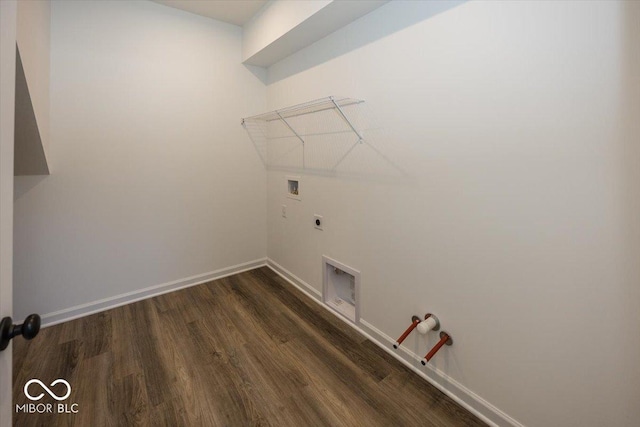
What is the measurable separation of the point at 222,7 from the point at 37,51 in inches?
54.3

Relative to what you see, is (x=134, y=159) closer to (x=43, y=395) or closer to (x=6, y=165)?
(x=43, y=395)

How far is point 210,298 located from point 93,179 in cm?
134

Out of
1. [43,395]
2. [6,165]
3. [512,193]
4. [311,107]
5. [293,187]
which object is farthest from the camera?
[293,187]

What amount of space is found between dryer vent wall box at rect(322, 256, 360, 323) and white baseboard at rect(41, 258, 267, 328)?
113cm

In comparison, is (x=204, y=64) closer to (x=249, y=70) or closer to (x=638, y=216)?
(x=249, y=70)

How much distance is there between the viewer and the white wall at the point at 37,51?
4.58 ft

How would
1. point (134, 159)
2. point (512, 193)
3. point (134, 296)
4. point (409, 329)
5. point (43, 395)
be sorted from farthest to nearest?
point (134, 296)
point (134, 159)
point (409, 329)
point (43, 395)
point (512, 193)

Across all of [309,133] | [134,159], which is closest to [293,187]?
[309,133]

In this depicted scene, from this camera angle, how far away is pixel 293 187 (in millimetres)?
2791

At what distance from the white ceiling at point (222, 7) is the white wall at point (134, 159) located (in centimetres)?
8

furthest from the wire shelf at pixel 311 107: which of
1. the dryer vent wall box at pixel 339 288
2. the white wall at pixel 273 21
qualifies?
the dryer vent wall box at pixel 339 288

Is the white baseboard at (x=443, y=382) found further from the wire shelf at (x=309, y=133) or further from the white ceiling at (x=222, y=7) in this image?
the white ceiling at (x=222, y=7)

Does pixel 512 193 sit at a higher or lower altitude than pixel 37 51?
lower

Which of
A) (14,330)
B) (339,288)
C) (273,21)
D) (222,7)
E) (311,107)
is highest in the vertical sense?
(222,7)
